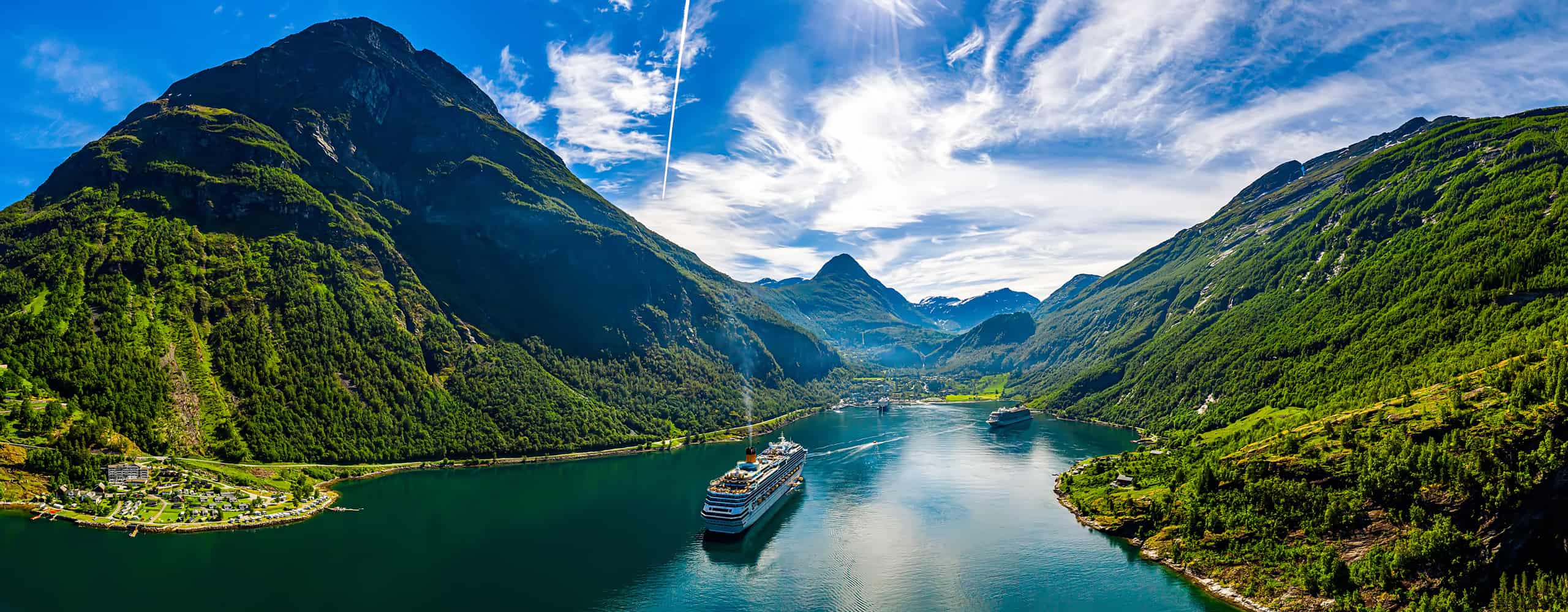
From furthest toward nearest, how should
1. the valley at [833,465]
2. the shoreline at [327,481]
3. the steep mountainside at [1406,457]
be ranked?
1. the shoreline at [327,481]
2. the valley at [833,465]
3. the steep mountainside at [1406,457]

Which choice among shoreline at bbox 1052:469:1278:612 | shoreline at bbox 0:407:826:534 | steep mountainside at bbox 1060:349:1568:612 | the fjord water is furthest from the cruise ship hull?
shoreline at bbox 0:407:826:534

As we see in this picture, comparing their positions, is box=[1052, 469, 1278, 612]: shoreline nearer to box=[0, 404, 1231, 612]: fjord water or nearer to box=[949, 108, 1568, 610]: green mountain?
box=[949, 108, 1568, 610]: green mountain

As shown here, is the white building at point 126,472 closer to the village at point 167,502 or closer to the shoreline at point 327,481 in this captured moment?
the village at point 167,502

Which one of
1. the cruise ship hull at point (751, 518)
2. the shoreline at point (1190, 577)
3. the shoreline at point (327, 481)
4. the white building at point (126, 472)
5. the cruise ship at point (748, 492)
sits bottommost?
the shoreline at point (1190, 577)

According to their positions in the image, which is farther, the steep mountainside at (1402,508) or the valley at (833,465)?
the valley at (833,465)

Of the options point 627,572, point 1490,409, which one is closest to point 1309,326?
point 1490,409

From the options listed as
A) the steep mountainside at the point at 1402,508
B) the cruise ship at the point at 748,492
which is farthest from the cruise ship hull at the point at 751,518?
the steep mountainside at the point at 1402,508

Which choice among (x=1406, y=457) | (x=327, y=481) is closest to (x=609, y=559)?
(x=327, y=481)

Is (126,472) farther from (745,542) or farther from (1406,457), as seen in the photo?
(1406,457)
